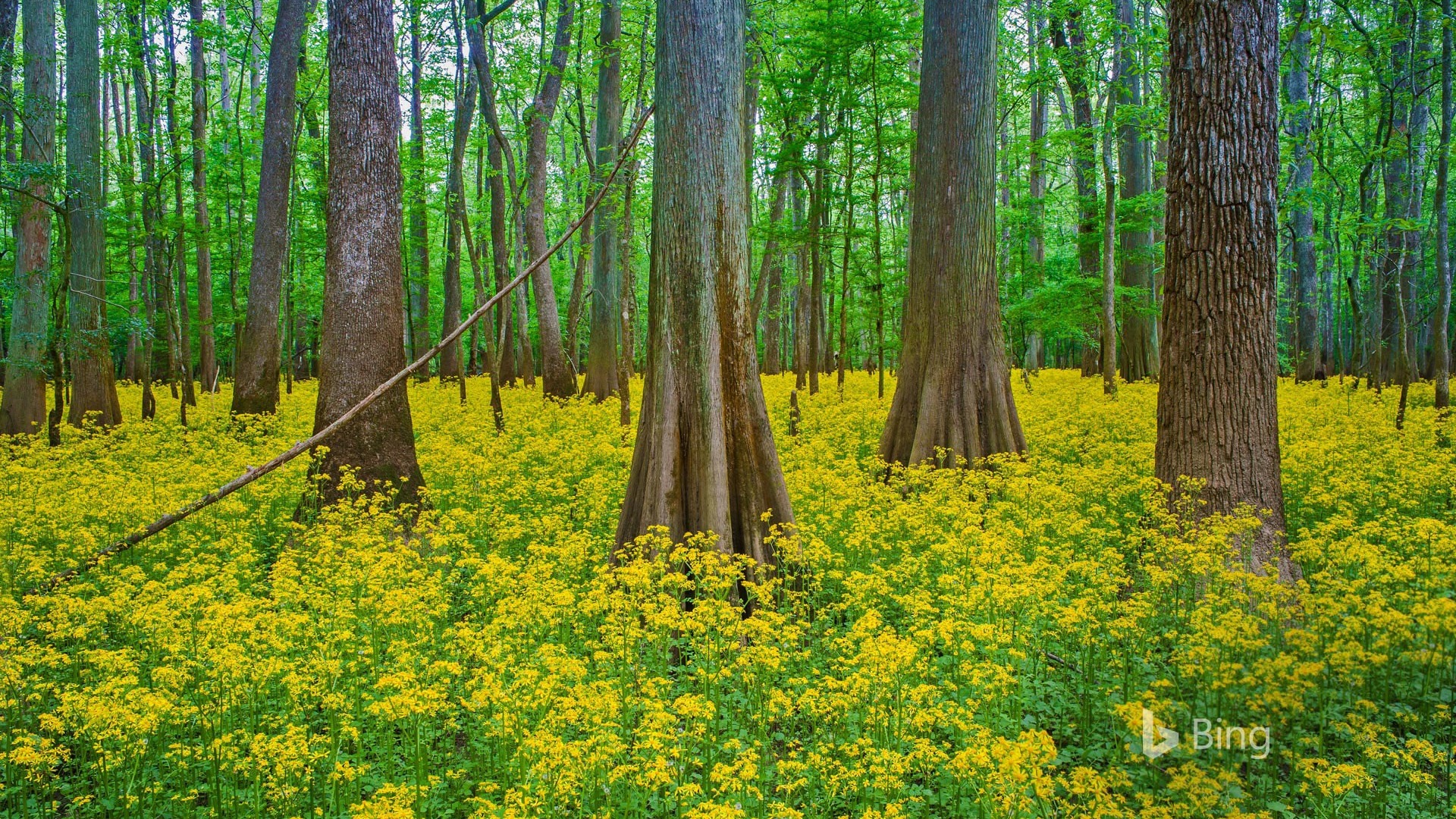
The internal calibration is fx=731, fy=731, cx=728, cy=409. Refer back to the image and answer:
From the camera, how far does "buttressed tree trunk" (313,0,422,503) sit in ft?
22.7

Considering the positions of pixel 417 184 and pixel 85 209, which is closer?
pixel 85 209

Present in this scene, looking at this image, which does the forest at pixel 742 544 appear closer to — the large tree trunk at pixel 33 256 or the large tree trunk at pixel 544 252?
the large tree trunk at pixel 33 256

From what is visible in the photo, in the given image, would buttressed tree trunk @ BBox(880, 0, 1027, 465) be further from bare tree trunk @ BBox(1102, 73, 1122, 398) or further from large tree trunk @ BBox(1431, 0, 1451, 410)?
large tree trunk @ BBox(1431, 0, 1451, 410)

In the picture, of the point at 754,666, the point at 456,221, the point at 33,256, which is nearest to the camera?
the point at 754,666

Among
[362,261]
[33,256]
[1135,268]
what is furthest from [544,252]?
[1135,268]

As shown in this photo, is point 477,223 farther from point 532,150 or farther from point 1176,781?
point 1176,781

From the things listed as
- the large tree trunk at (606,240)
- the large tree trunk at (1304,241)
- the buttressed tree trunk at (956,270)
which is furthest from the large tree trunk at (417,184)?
the large tree trunk at (1304,241)

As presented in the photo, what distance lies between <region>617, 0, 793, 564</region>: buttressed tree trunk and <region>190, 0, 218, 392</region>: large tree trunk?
482 inches

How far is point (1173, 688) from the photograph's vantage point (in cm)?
359

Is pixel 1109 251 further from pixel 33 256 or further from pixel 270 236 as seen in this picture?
pixel 33 256

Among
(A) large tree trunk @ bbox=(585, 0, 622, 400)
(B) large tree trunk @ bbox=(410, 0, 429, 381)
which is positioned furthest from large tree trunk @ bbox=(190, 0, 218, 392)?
(A) large tree trunk @ bbox=(585, 0, 622, 400)

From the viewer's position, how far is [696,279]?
5059 mm

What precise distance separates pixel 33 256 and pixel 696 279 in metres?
12.3

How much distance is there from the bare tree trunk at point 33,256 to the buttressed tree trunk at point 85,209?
11.0 inches
